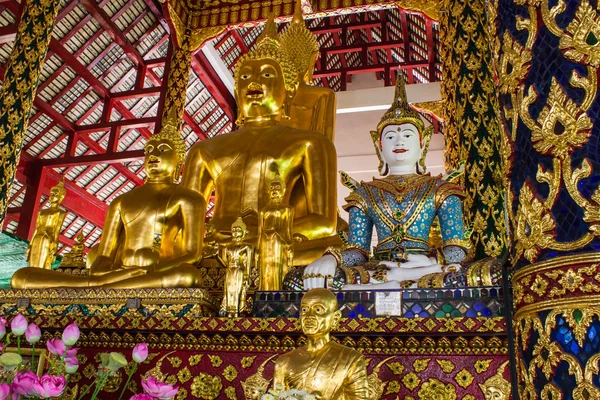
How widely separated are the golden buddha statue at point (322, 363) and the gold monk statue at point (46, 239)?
72.7 inches

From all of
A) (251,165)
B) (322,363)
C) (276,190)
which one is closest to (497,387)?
(322,363)

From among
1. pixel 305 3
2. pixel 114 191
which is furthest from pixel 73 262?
pixel 114 191

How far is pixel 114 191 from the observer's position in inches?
413

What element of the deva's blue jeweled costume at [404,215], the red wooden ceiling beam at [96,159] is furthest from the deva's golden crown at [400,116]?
the red wooden ceiling beam at [96,159]

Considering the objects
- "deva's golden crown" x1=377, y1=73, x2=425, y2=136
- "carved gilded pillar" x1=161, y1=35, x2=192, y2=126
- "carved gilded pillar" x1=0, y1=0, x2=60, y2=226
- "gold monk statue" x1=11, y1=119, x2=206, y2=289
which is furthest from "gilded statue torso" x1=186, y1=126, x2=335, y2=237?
"carved gilded pillar" x1=161, y1=35, x2=192, y2=126

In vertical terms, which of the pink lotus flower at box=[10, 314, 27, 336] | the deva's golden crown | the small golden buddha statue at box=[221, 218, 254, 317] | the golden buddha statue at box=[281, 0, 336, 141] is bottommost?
the pink lotus flower at box=[10, 314, 27, 336]

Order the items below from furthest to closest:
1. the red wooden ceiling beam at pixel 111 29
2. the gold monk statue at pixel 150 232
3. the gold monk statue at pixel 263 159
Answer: the red wooden ceiling beam at pixel 111 29 → the gold monk statue at pixel 263 159 → the gold monk statue at pixel 150 232

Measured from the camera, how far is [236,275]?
6.98 feet

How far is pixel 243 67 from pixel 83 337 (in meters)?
2.00

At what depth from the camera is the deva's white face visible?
2.82 metres

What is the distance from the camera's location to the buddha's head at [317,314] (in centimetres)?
158

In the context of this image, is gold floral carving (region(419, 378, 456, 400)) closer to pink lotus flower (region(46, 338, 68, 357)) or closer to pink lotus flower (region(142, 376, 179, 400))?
pink lotus flower (region(142, 376, 179, 400))

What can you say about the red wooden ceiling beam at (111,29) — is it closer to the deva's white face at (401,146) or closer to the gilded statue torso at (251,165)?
the gilded statue torso at (251,165)

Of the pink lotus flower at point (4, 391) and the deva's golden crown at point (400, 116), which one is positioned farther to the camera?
the deva's golden crown at point (400, 116)
